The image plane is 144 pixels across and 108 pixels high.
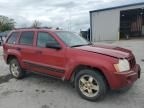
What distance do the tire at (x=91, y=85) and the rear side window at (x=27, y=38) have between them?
2.18 m

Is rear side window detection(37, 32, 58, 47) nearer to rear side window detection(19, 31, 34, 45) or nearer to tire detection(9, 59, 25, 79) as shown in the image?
rear side window detection(19, 31, 34, 45)

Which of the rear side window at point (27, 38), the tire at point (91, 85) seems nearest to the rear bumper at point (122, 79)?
the tire at point (91, 85)

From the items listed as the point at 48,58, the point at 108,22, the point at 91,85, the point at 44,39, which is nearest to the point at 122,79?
the point at 91,85

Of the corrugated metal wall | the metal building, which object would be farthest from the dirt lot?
the corrugated metal wall

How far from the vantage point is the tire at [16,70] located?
679 cm

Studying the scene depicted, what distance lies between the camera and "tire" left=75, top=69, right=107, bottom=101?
180 inches

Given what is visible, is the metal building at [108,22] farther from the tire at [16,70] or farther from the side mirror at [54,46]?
the side mirror at [54,46]

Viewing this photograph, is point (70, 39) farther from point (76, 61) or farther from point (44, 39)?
point (76, 61)

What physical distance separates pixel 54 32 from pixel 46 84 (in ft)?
5.56

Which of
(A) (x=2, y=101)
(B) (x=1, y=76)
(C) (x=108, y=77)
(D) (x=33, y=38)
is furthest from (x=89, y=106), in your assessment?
(B) (x=1, y=76)

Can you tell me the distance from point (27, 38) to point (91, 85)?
9.31 feet

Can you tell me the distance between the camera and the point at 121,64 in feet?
14.5

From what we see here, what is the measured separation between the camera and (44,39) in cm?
582

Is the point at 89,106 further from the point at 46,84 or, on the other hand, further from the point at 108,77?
the point at 46,84
